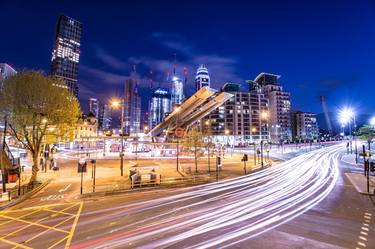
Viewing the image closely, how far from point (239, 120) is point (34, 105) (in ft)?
463

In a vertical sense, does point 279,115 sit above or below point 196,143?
above

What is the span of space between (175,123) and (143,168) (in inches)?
1709

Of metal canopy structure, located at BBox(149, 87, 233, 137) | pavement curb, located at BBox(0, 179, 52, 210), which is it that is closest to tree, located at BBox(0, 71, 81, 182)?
pavement curb, located at BBox(0, 179, 52, 210)

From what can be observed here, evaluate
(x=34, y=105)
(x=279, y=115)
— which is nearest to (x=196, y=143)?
(x=34, y=105)

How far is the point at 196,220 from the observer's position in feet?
43.4

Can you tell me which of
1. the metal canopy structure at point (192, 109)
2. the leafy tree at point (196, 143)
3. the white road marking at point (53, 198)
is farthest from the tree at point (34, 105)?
the metal canopy structure at point (192, 109)

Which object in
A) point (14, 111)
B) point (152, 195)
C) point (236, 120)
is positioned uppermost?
point (236, 120)

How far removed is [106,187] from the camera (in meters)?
23.0

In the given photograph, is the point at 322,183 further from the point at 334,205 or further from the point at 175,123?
the point at 175,123

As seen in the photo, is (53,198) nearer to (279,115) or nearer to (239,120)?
(239,120)

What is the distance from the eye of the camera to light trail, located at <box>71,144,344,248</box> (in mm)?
10484

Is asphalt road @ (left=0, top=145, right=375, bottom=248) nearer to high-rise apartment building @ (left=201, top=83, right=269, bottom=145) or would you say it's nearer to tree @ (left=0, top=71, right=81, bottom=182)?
tree @ (left=0, top=71, right=81, bottom=182)

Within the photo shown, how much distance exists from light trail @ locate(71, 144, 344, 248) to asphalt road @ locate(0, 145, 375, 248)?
43 mm

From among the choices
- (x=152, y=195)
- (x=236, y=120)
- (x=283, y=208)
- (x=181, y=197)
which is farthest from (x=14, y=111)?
(x=236, y=120)
